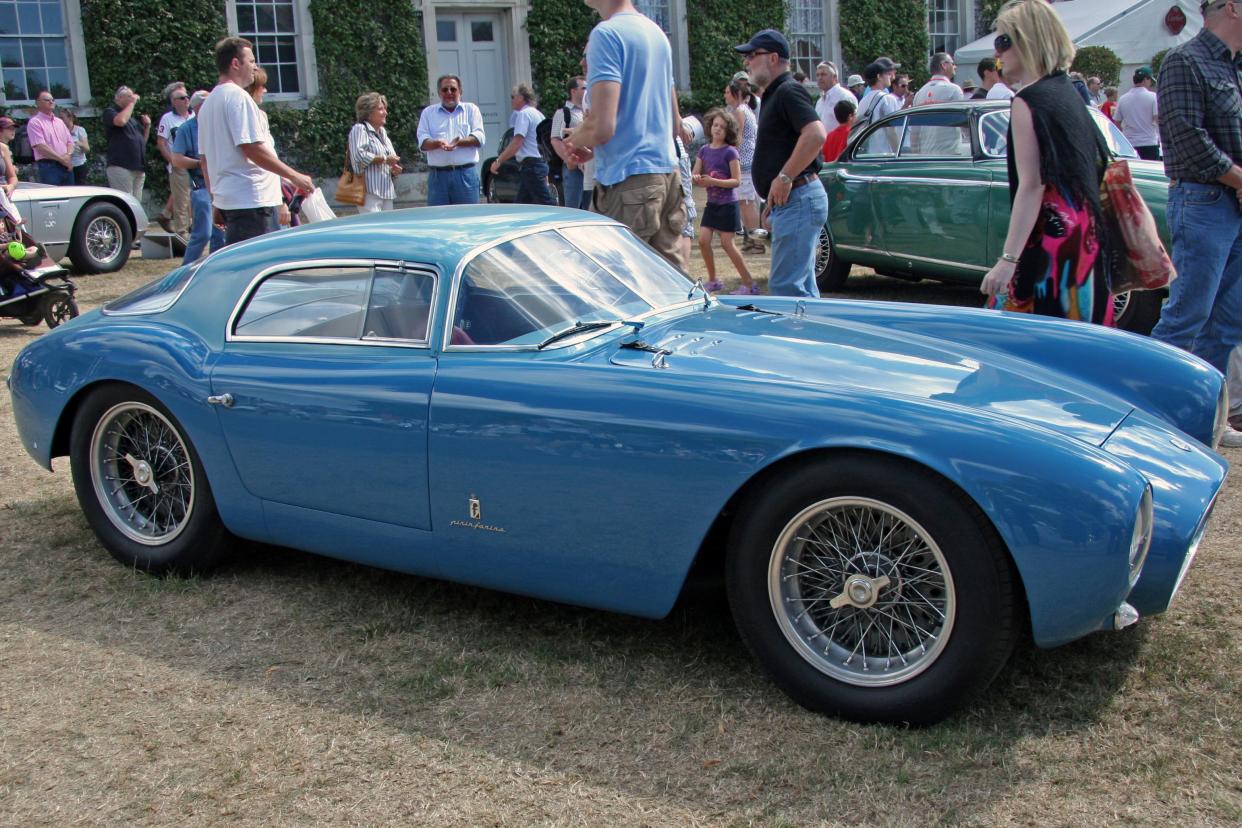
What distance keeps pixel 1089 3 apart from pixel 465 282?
1865 centimetres

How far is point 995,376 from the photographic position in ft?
11.1

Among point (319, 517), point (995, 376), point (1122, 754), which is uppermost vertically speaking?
point (995, 376)

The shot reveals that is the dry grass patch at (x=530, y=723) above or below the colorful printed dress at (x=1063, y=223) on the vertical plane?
below

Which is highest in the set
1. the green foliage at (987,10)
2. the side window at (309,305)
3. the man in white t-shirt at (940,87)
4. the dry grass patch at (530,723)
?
the green foliage at (987,10)

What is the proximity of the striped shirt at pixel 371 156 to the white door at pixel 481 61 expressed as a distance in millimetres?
9302

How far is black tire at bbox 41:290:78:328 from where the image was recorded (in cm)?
892

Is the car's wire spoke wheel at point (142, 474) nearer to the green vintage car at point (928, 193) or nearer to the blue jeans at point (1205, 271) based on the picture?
the blue jeans at point (1205, 271)

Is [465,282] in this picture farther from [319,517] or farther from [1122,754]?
[1122,754]

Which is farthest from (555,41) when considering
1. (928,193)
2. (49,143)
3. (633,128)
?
(633,128)

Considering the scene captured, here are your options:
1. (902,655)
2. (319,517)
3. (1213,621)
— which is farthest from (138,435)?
(1213,621)

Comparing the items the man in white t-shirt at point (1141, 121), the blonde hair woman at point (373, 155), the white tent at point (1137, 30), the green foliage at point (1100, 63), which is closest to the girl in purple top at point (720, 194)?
the blonde hair woman at point (373, 155)

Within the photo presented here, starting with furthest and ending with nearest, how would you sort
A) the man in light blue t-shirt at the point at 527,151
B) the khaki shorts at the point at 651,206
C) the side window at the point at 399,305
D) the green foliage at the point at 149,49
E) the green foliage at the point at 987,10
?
the green foliage at the point at 987,10
the green foliage at the point at 149,49
the man in light blue t-shirt at the point at 527,151
the khaki shorts at the point at 651,206
the side window at the point at 399,305

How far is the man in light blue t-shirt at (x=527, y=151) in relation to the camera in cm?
1198

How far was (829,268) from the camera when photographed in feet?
32.6
